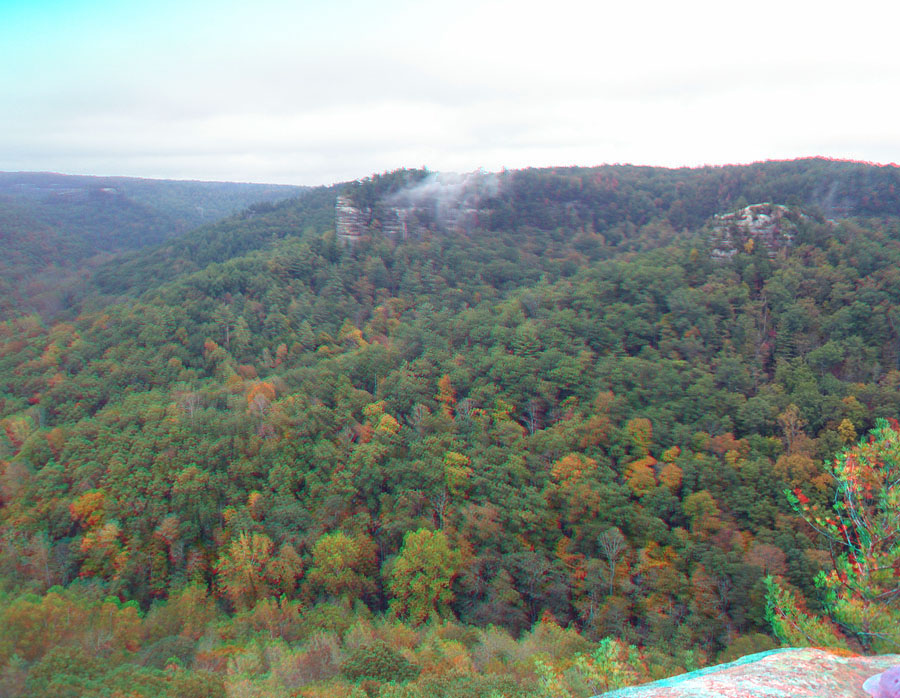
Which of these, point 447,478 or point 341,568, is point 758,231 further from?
point 341,568

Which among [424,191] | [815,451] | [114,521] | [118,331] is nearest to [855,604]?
[815,451]

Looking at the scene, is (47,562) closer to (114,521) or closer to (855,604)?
(114,521)

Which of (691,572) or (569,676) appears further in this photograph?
(691,572)

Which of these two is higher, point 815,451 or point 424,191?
point 424,191

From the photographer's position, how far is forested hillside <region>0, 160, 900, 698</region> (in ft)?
72.8

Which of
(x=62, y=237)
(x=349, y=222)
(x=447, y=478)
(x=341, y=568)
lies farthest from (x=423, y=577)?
(x=62, y=237)

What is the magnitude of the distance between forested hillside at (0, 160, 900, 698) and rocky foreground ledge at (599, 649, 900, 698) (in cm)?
319

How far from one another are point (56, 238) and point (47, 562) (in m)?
141

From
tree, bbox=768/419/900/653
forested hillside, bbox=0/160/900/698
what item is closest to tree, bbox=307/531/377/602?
forested hillside, bbox=0/160/900/698

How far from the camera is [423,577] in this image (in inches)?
1158

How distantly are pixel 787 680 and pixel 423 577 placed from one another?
25608 mm

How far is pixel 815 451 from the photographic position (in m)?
31.2

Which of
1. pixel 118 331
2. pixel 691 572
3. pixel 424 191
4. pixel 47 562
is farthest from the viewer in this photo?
pixel 424 191

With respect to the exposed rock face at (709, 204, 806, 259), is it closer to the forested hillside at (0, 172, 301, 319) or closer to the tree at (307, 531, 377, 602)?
the tree at (307, 531, 377, 602)
